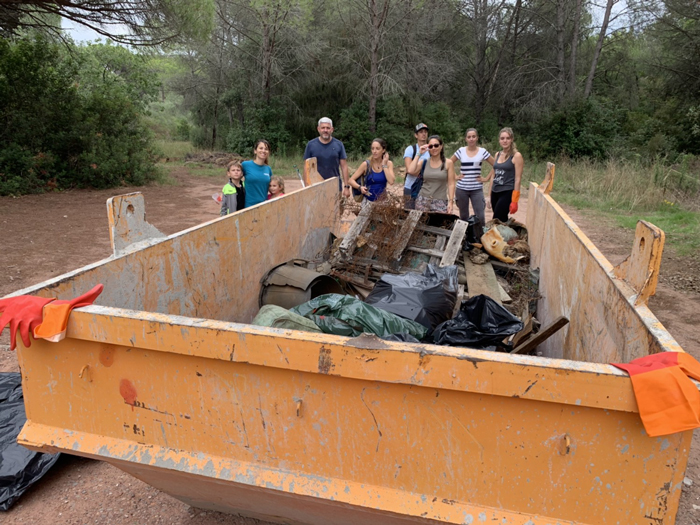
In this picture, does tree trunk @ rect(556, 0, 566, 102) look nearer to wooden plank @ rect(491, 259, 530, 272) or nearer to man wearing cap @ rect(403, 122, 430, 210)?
man wearing cap @ rect(403, 122, 430, 210)

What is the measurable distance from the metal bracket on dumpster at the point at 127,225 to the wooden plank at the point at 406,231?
258 cm

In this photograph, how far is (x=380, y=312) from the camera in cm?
284

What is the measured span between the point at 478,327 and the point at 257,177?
3.17 m

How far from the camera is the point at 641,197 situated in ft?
37.5

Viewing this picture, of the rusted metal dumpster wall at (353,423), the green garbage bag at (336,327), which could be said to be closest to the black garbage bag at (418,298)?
the green garbage bag at (336,327)

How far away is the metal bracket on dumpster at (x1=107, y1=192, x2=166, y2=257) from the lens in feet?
7.93

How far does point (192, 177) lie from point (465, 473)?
16.5 metres

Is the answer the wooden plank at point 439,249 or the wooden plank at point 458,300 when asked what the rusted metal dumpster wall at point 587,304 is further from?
the wooden plank at point 439,249

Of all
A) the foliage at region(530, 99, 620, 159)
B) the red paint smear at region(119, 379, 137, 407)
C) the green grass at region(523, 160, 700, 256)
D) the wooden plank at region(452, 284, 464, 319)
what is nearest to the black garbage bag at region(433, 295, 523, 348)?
the wooden plank at region(452, 284, 464, 319)

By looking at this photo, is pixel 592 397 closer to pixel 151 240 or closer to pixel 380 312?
pixel 380 312

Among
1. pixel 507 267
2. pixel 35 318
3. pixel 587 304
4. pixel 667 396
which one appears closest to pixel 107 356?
pixel 35 318

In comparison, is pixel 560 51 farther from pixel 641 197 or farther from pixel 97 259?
pixel 97 259

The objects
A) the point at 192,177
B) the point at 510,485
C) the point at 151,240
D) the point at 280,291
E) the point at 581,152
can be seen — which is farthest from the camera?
the point at 581,152

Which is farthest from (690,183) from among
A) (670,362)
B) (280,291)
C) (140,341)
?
(140,341)
